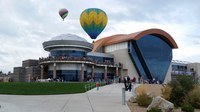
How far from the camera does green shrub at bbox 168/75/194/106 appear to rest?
774 inches

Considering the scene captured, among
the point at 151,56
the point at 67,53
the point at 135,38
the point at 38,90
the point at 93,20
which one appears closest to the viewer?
the point at 38,90

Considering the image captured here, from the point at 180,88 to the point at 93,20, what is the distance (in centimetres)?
4697

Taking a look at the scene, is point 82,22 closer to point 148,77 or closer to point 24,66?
point 24,66

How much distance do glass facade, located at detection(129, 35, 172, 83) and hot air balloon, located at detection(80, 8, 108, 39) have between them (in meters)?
9.43

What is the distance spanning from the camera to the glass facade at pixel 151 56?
73438 mm

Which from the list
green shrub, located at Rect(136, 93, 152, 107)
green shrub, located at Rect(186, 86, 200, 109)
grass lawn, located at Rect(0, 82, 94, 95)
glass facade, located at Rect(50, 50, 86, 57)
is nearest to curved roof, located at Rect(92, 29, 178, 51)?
glass facade, located at Rect(50, 50, 86, 57)

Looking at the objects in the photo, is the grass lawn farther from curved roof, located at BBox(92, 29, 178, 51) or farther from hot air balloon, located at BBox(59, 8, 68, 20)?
curved roof, located at BBox(92, 29, 178, 51)

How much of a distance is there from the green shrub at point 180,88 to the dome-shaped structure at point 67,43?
42.5 m

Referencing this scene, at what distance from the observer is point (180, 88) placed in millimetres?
19812

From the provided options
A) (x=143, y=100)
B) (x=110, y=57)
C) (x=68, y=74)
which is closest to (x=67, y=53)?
(x=68, y=74)

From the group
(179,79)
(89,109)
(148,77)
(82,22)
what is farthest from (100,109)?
(148,77)

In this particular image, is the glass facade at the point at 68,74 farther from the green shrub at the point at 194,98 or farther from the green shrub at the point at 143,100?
the green shrub at the point at 143,100

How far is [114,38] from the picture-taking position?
265ft

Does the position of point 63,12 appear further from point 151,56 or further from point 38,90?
point 38,90
